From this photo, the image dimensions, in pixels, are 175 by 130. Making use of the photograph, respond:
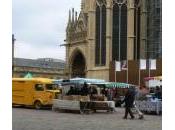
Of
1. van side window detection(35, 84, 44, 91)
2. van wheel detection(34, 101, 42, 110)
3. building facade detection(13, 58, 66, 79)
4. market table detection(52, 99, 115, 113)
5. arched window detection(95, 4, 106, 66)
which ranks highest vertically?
arched window detection(95, 4, 106, 66)

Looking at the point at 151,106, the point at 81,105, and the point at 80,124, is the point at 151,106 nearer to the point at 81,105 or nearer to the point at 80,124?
the point at 81,105

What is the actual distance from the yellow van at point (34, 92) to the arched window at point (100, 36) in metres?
33.5

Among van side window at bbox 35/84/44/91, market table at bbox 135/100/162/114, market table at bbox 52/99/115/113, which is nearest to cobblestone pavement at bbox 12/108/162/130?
market table at bbox 135/100/162/114

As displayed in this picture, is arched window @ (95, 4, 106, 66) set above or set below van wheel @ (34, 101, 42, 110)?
above

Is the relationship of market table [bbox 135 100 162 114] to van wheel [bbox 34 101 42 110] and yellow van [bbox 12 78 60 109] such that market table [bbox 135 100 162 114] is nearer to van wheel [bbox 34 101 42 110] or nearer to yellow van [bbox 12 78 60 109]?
yellow van [bbox 12 78 60 109]

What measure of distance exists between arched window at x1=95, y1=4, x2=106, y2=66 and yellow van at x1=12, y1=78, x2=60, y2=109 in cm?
3346

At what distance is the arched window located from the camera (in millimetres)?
61969

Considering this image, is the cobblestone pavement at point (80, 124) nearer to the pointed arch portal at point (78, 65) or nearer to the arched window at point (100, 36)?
the arched window at point (100, 36)

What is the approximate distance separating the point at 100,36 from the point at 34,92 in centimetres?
3499

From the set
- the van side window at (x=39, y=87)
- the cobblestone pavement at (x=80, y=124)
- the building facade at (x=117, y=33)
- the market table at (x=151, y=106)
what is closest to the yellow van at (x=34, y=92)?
the van side window at (x=39, y=87)

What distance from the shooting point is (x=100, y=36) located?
6244 centimetres
